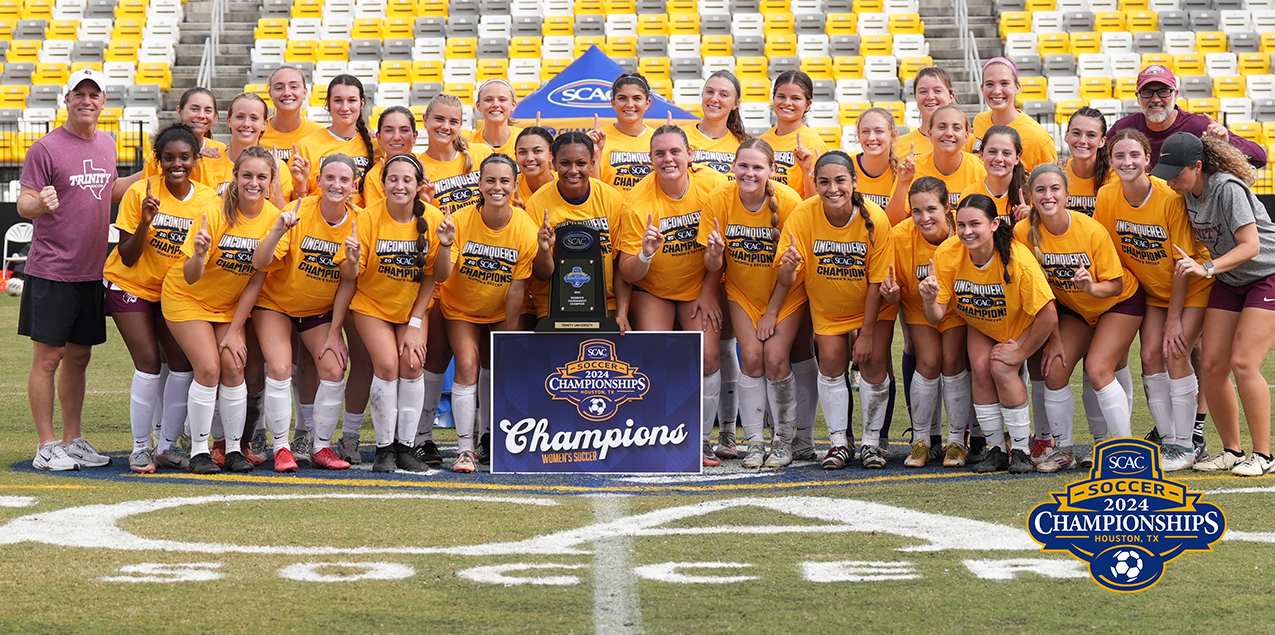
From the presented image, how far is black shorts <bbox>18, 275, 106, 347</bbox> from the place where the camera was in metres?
6.46

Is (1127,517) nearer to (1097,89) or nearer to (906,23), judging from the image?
(1097,89)

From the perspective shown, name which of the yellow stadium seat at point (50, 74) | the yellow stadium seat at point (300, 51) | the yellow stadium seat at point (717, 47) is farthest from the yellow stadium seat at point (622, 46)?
the yellow stadium seat at point (50, 74)

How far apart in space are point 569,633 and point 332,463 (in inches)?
126

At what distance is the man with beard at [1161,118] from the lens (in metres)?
6.58

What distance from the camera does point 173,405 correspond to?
6621mm

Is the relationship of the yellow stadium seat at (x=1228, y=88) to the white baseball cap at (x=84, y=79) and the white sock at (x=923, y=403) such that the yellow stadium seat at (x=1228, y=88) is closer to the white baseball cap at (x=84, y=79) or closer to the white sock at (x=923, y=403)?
the white sock at (x=923, y=403)

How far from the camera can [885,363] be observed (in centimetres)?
675

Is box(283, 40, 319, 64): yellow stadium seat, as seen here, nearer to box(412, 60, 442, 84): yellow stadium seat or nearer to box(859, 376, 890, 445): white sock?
box(412, 60, 442, 84): yellow stadium seat

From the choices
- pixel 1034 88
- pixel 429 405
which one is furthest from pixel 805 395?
pixel 1034 88

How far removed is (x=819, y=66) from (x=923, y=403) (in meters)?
14.7

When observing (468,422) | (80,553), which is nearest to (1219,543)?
(468,422)

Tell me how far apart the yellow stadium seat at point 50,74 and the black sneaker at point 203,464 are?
1594 centimetres

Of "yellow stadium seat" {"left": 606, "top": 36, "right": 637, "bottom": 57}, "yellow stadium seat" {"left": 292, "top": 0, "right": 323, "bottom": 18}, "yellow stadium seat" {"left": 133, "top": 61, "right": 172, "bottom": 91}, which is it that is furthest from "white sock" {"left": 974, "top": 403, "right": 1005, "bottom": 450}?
"yellow stadium seat" {"left": 292, "top": 0, "right": 323, "bottom": 18}

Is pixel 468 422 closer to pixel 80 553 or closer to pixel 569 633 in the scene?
pixel 80 553
